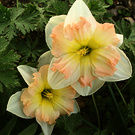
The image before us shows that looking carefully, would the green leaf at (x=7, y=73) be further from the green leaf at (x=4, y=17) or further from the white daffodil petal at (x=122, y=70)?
the white daffodil petal at (x=122, y=70)

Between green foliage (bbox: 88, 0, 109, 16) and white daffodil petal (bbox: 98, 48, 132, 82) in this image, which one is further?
green foliage (bbox: 88, 0, 109, 16)

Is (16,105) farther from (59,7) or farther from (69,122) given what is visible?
(59,7)

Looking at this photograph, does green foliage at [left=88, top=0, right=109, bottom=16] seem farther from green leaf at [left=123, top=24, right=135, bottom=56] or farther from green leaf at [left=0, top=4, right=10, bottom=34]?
green leaf at [left=0, top=4, right=10, bottom=34]

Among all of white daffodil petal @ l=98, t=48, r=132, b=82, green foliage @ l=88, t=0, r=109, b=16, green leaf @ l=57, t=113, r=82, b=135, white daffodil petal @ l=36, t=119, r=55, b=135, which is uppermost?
green foliage @ l=88, t=0, r=109, b=16

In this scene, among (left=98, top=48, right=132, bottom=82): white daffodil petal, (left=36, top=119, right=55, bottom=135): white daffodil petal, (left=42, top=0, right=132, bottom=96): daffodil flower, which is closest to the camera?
(left=42, top=0, right=132, bottom=96): daffodil flower

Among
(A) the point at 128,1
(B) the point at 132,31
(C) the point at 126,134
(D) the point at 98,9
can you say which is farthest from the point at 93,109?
(A) the point at 128,1

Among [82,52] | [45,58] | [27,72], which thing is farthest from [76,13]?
[27,72]

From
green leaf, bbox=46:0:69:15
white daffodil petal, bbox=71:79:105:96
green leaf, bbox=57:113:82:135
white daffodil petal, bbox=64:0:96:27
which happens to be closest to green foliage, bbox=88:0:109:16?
green leaf, bbox=46:0:69:15
